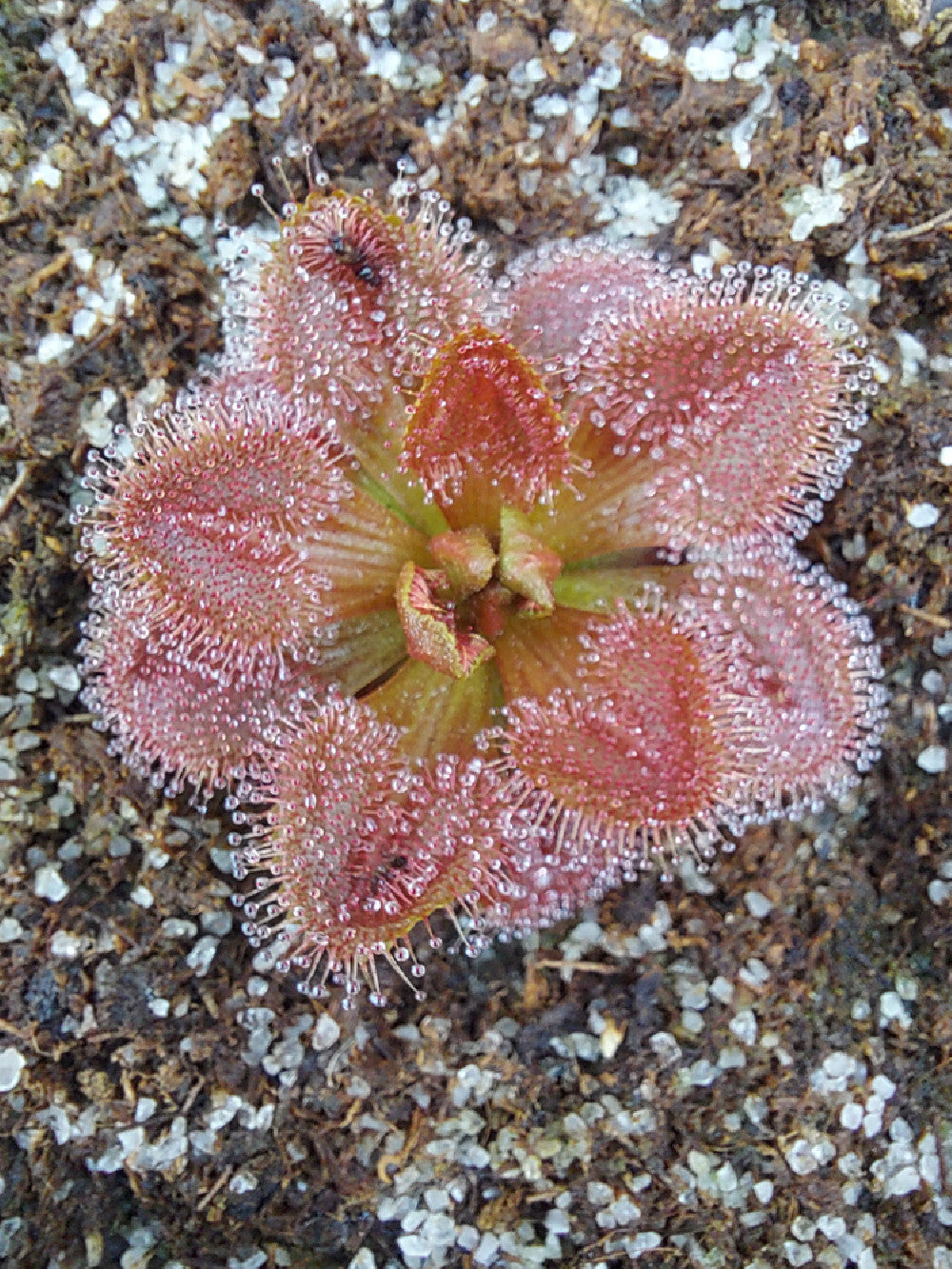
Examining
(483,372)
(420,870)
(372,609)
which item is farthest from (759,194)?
(420,870)

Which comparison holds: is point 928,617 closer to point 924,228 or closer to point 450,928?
point 924,228

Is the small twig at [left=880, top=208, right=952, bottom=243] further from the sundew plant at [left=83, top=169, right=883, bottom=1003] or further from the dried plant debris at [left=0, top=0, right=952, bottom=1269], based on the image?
the sundew plant at [left=83, top=169, right=883, bottom=1003]

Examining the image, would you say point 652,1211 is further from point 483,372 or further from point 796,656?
point 483,372

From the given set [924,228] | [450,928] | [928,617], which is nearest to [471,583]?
[450,928]

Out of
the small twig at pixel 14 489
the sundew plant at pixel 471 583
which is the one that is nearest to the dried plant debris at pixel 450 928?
the small twig at pixel 14 489

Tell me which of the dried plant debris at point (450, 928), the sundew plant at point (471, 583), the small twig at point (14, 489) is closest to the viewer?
the sundew plant at point (471, 583)

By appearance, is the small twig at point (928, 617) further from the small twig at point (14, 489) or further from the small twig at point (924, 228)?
the small twig at point (14, 489)
